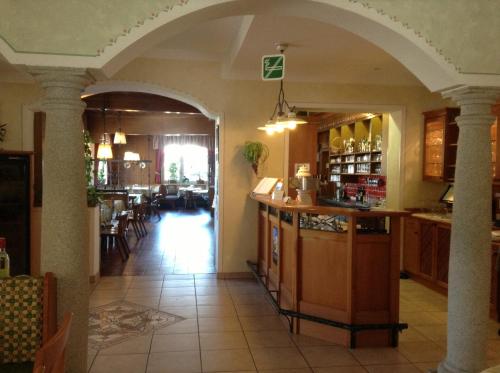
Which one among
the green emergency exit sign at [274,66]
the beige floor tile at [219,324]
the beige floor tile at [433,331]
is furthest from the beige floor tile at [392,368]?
the green emergency exit sign at [274,66]

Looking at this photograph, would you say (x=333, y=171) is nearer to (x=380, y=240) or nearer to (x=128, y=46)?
(x=380, y=240)

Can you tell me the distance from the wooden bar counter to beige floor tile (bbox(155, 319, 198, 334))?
3.31 ft

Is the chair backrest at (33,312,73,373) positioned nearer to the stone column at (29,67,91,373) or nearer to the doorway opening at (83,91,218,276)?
the stone column at (29,67,91,373)

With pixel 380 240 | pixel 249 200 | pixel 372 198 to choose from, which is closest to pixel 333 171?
pixel 372 198

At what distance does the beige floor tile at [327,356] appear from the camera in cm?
385

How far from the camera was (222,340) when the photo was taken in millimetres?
4320

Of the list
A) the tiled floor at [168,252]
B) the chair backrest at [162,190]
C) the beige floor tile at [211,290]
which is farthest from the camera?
the chair backrest at [162,190]

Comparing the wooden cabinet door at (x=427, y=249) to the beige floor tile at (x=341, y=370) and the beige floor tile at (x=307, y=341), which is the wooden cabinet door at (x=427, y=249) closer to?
the beige floor tile at (x=307, y=341)

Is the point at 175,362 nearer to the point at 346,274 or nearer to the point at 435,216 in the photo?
the point at 346,274

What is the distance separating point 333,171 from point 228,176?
5176 mm

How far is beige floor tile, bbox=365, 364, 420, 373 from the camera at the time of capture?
12.2 ft

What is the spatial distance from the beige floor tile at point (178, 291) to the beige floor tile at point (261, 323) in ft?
4.01

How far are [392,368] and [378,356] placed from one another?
0.24 metres

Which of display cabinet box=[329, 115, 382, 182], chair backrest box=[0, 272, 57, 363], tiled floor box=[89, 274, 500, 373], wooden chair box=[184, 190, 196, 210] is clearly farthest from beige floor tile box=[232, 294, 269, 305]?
wooden chair box=[184, 190, 196, 210]
